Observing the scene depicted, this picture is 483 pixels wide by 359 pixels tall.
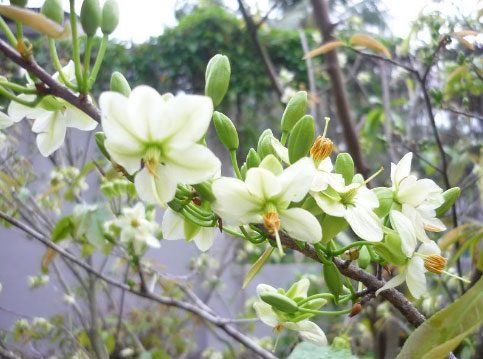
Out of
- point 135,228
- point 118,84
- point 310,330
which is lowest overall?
point 135,228

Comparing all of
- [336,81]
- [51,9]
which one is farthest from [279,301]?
[336,81]

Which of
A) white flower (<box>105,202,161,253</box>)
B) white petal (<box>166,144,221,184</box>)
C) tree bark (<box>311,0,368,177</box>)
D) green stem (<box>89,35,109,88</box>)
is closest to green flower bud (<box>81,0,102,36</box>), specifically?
green stem (<box>89,35,109,88</box>)

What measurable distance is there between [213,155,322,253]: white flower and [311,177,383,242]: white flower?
0.02m

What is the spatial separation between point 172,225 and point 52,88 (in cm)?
13

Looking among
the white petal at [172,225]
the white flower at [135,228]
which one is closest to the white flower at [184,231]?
the white petal at [172,225]

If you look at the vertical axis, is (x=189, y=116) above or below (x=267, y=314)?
above

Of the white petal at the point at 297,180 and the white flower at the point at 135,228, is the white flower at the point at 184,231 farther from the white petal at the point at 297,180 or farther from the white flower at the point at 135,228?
the white flower at the point at 135,228

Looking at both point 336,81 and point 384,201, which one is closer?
point 384,201

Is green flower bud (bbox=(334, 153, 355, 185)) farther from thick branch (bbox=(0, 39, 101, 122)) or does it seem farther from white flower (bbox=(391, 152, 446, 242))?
thick branch (bbox=(0, 39, 101, 122))

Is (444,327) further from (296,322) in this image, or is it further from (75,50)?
(75,50)

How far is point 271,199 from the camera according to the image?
32cm

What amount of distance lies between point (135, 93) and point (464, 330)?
23 centimetres

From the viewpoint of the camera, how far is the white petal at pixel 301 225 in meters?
0.30

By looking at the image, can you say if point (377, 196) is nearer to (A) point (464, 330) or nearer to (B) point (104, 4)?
(A) point (464, 330)
